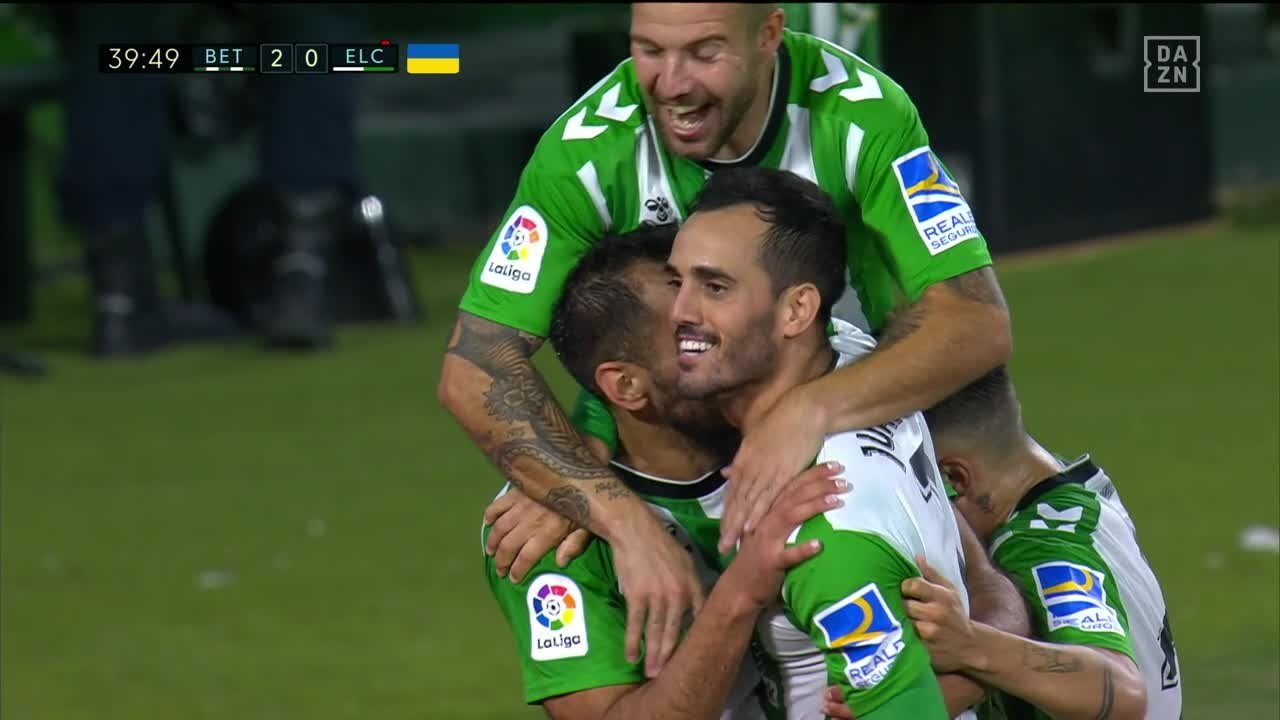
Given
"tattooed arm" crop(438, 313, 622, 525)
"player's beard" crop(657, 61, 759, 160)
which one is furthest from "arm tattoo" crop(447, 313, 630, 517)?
"player's beard" crop(657, 61, 759, 160)

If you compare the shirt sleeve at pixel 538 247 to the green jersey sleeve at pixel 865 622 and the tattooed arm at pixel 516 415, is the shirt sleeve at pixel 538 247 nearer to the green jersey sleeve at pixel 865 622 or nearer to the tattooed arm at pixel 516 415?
the tattooed arm at pixel 516 415

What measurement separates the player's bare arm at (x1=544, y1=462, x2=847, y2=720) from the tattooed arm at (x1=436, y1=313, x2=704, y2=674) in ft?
0.32

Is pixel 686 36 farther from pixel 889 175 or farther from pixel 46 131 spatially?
pixel 46 131

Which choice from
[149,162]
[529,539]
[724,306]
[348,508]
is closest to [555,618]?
[529,539]

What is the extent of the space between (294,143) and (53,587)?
3919 mm

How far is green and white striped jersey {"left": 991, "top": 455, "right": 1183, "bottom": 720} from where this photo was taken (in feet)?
10.8

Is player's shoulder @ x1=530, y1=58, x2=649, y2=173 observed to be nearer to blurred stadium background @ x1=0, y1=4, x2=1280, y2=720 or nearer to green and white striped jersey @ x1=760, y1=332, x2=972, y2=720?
green and white striped jersey @ x1=760, y1=332, x2=972, y2=720

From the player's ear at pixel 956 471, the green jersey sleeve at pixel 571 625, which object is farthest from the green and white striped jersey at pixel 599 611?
the player's ear at pixel 956 471

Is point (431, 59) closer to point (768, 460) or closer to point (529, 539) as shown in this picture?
point (529, 539)

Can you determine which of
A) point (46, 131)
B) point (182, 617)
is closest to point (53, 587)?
point (182, 617)

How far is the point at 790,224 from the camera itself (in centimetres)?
305

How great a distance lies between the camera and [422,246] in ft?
49.6

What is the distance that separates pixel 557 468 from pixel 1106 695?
2.84 feet

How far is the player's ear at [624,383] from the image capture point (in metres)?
3.24
